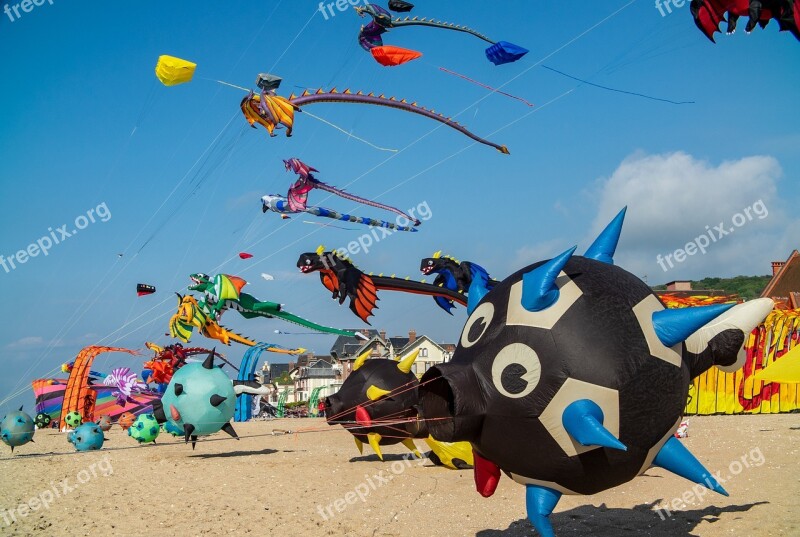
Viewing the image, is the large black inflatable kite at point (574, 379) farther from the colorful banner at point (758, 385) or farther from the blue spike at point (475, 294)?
the colorful banner at point (758, 385)

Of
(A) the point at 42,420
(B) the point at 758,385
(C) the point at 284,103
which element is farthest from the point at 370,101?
(A) the point at 42,420

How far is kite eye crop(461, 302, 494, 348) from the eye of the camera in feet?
18.1

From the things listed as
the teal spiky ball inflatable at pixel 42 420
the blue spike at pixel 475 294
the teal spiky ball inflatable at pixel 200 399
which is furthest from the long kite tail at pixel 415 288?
the teal spiky ball inflatable at pixel 42 420

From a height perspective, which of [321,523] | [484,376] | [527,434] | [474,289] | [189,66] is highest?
[189,66]

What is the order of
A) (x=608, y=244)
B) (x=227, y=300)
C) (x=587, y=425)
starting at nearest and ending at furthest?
(x=587, y=425) → (x=608, y=244) → (x=227, y=300)

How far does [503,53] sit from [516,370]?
962 cm

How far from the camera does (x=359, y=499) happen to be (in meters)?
10.5

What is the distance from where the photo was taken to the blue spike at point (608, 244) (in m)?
6.06

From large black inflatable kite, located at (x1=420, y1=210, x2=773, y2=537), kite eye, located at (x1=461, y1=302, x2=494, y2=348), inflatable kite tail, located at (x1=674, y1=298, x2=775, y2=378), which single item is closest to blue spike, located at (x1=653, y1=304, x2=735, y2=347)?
large black inflatable kite, located at (x1=420, y1=210, x2=773, y2=537)

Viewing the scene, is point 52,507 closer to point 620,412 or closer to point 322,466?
point 322,466

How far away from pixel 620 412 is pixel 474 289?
6.21ft

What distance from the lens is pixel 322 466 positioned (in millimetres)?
14859

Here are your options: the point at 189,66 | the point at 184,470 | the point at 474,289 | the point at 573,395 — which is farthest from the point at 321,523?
the point at 189,66

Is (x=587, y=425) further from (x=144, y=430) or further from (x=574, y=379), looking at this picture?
(x=144, y=430)
